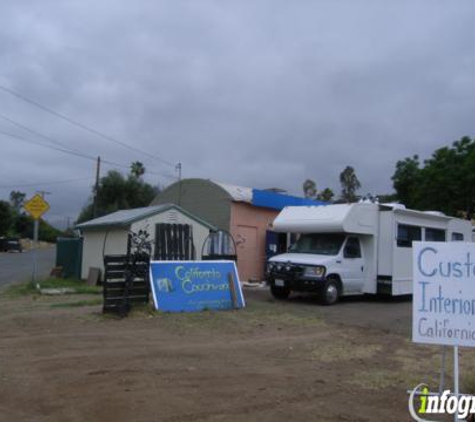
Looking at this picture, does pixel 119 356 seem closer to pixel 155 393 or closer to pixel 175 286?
pixel 155 393

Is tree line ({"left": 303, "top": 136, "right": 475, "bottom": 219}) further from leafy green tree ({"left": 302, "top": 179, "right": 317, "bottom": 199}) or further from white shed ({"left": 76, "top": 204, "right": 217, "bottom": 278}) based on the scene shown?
leafy green tree ({"left": 302, "top": 179, "right": 317, "bottom": 199})

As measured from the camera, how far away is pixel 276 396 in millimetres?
6223

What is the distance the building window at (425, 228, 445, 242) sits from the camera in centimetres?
1838

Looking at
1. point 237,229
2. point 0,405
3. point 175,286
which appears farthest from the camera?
point 237,229

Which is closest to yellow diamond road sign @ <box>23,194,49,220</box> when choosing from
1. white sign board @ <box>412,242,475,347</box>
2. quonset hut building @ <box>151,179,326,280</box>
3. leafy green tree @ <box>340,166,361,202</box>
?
quonset hut building @ <box>151,179,326,280</box>

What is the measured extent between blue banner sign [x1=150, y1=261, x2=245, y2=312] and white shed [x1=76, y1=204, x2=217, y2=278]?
17.3ft

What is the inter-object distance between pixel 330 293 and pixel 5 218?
62.4 meters

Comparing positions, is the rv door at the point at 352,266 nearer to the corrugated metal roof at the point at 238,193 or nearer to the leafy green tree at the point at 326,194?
the corrugated metal roof at the point at 238,193

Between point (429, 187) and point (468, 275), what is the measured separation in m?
25.9

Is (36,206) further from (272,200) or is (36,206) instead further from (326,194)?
(326,194)

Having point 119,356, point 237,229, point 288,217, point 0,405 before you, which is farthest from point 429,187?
point 0,405

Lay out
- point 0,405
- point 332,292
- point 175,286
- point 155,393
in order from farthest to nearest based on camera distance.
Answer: point 332,292, point 175,286, point 155,393, point 0,405

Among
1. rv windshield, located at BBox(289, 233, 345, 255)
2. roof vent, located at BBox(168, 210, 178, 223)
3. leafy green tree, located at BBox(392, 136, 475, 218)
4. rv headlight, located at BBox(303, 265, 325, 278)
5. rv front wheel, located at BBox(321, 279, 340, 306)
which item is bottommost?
rv front wheel, located at BBox(321, 279, 340, 306)

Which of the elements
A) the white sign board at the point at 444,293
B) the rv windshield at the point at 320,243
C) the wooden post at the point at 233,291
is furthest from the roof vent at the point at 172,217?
the white sign board at the point at 444,293
